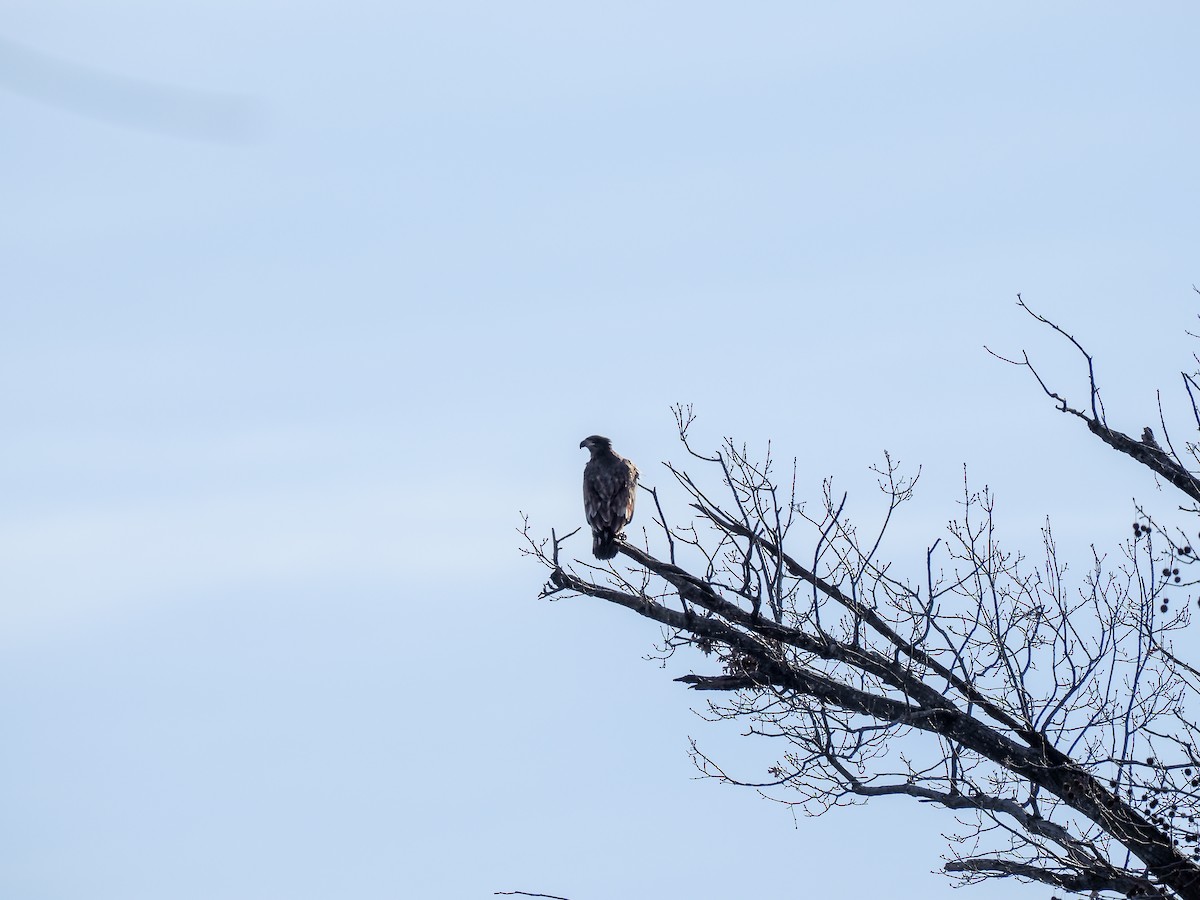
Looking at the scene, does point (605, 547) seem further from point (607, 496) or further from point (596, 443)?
point (596, 443)

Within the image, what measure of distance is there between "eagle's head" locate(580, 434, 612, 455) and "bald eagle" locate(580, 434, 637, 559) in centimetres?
1

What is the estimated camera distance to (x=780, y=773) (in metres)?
14.7

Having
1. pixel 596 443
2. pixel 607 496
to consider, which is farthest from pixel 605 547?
pixel 596 443

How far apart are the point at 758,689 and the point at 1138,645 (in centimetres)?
294

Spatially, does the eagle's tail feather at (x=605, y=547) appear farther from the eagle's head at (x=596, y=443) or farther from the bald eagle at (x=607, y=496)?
the eagle's head at (x=596, y=443)

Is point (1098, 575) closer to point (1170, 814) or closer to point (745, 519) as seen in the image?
point (1170, 814)

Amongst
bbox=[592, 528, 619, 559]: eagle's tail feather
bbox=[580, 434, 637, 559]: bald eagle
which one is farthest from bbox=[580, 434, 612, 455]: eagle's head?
bbox=[592, 528, 619, 559]: eagle's tail feather

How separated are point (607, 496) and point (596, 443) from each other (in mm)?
1939

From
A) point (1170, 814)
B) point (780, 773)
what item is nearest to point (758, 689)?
point (780, 773)

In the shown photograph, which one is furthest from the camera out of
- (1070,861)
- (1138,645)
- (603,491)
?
(603,491)

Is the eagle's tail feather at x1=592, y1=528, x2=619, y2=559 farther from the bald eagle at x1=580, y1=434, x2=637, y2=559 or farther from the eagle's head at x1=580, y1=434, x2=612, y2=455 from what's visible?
the eagle's head at x1=580, y1=434, x2=612, y2=455

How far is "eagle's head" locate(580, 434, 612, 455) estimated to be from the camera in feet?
68.4

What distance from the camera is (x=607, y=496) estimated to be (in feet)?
62.7

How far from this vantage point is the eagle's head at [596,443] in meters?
20.9
